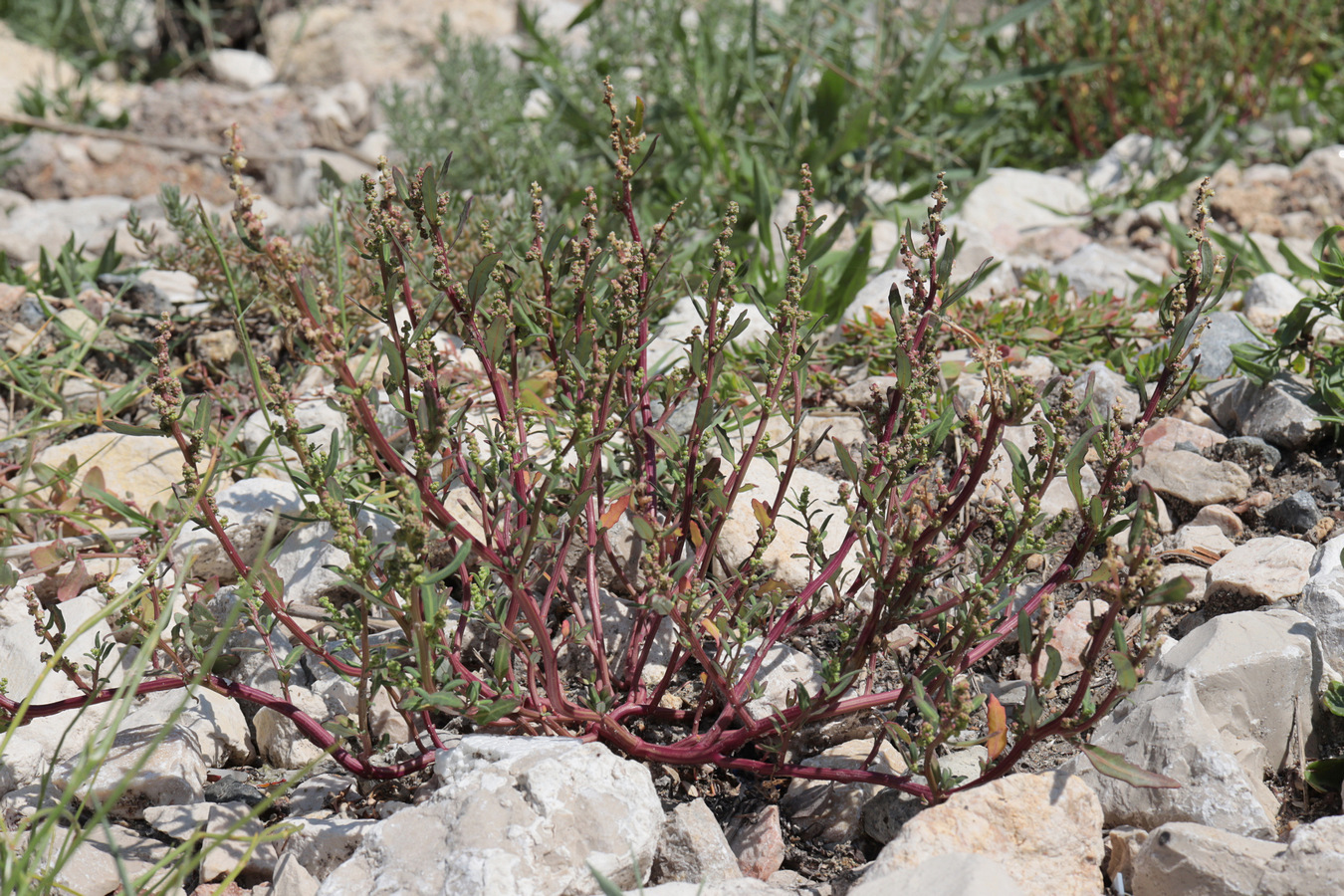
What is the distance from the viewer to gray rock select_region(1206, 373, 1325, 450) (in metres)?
3.17

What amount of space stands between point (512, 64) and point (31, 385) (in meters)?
4.20

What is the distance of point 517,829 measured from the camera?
192 cm

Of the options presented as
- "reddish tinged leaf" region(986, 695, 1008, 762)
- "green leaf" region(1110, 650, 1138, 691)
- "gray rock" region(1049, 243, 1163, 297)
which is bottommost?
"reddish tinged leaf" region(986, 695, 1008, 762)

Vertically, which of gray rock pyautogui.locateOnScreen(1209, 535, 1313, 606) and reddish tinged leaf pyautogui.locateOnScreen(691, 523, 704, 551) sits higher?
gray rock pyautogui.locateOnScreen(1209, 535, 1313, 606)

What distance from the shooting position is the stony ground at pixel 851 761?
193cm

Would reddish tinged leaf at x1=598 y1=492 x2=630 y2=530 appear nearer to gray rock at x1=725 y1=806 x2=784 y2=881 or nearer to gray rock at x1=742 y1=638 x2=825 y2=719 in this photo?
gray rock at x1=742 y1=638 x2=825 y2=719

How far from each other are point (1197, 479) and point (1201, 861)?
59.1 inches

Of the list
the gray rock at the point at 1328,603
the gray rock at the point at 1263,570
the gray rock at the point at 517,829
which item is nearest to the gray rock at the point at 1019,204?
the gray rock at the point at 1263,570

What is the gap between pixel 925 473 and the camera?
2441 millimetres

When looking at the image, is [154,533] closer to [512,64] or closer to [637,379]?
[637,379]

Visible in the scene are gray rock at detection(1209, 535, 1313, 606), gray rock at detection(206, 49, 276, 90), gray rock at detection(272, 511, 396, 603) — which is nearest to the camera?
gray rock at detection(1209, 535, 1313, 606)

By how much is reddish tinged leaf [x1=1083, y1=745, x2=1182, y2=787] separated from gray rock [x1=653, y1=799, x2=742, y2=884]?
2.36 ft

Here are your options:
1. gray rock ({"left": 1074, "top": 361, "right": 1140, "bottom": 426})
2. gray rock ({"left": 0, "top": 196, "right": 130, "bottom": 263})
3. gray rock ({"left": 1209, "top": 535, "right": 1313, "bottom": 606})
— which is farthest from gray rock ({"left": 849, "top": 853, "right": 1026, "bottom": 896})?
gray rock ({"left": 0, "top": 196, "right": 130, "bottom": 263})

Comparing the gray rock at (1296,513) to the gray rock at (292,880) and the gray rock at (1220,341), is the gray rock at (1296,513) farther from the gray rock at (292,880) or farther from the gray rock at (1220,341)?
the gray rock at (292,880)
